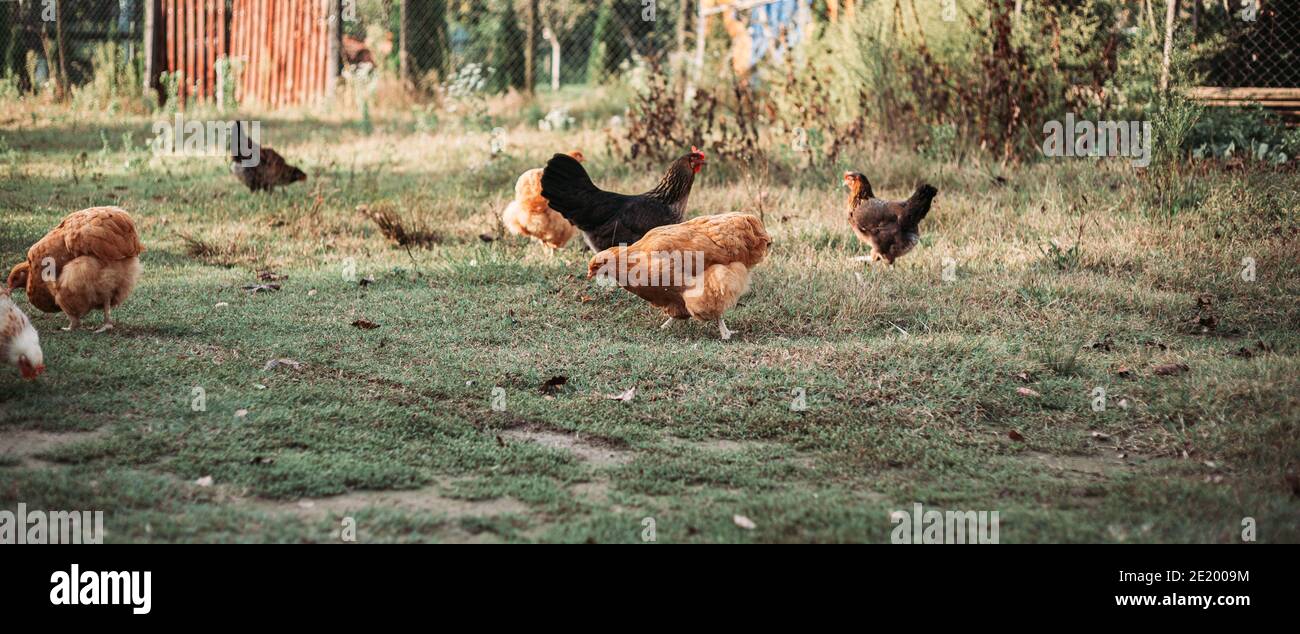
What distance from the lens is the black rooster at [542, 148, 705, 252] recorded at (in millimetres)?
7227

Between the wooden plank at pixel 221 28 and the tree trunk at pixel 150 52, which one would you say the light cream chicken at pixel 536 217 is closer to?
the tree trunk at pixel 150 52

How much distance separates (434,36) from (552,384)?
13553 millimetres

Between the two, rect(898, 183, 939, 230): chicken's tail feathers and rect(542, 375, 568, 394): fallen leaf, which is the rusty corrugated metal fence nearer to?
rect(898, 183, 939, 230): chicken's tail feathers

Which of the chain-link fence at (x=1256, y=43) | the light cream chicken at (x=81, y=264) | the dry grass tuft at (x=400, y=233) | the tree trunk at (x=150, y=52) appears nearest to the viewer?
the light cream chicken at (x=81, y=264)

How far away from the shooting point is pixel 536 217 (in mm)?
8172

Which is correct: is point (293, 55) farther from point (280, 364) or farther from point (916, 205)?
point (280, 364)

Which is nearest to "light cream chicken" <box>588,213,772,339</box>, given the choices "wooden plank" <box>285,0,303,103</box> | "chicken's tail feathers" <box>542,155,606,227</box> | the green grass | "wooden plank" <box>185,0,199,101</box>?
the green grass

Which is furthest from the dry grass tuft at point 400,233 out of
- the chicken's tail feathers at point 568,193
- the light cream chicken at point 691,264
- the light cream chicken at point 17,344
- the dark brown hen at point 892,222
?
the light cream chicken at point 17,344

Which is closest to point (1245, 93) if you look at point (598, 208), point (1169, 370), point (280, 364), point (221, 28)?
point (1169, 370)

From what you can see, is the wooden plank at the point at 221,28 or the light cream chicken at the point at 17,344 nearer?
the light cream chicken at the point at 17,344

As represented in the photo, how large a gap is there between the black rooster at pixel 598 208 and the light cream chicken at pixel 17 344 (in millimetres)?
3432

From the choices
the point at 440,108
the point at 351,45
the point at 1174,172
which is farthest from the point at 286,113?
the point at 1174,172

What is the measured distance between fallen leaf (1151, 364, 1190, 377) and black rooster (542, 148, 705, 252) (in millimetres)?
3296

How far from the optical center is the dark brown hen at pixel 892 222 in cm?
758
